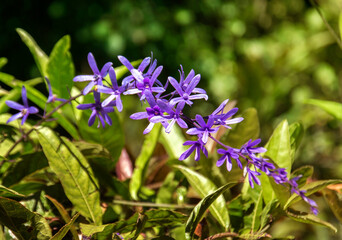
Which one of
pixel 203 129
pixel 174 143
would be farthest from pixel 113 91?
pixel 174 143

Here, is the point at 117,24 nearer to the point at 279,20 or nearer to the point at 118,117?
the point at 279,20

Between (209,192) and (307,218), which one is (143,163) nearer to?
(209,192)

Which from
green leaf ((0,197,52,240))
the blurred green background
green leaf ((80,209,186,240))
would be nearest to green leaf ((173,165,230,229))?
green leaf ((80,209,186,240))

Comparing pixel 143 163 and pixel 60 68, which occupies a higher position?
pixel 60 68

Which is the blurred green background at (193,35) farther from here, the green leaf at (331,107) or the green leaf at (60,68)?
the green leaf at (60,68)

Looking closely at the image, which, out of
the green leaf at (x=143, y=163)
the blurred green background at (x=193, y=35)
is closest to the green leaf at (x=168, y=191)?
the green leaf at (x=143, y=163)
